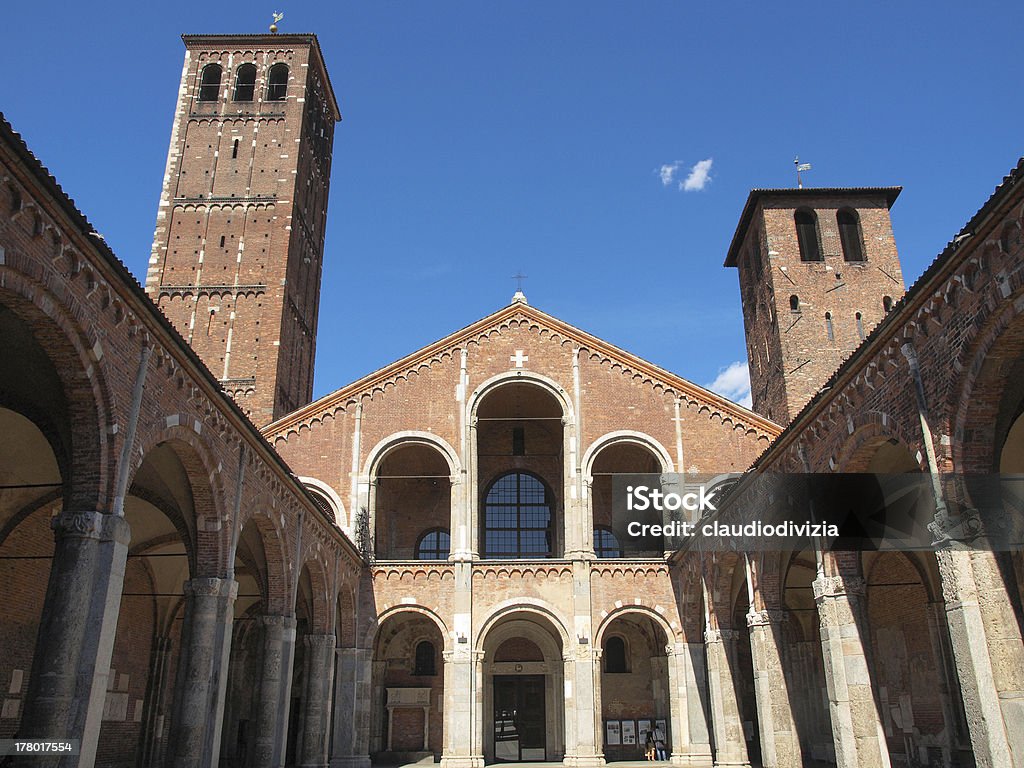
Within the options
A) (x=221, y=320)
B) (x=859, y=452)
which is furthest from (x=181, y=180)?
(x=859, y=452)

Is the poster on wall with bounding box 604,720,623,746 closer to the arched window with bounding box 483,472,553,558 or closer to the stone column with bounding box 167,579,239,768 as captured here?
the arched window with bounding box 483,472,553,558

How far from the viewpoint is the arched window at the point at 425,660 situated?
91.0ft

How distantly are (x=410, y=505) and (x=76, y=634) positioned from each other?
1998 centimetres

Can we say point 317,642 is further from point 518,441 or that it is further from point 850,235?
point 850,235

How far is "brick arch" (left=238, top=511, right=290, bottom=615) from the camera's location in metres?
16.6

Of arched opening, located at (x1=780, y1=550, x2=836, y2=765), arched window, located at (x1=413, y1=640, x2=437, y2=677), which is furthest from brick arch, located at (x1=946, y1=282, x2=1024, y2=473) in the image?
arched window, located at (x1=413, y1=640, x2=437, y2=677)

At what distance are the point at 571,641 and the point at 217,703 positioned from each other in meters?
12.1

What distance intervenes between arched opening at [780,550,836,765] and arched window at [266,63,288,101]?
2700cm

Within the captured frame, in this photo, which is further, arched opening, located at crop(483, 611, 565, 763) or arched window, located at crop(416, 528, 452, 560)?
arched window, located at crop(416, 528, 452, 560)

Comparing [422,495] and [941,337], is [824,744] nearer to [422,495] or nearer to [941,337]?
[422,495]

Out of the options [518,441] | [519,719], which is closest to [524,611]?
[519,719]

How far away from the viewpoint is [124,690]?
20484 millimetres

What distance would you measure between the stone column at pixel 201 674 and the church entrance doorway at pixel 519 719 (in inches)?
572

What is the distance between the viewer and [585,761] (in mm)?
22500
